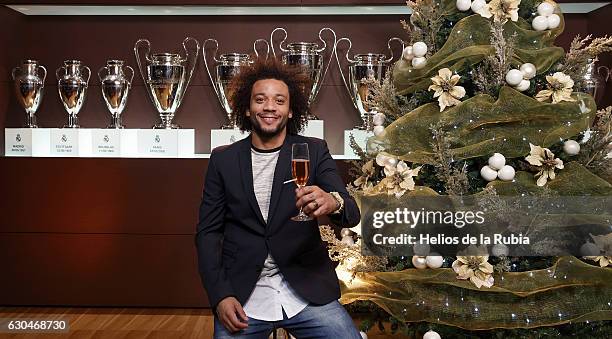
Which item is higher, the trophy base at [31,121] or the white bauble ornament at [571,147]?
the trophy base at [31,121]

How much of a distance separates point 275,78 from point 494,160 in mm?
600

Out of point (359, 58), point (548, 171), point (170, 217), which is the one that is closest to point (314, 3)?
point (359, 58)

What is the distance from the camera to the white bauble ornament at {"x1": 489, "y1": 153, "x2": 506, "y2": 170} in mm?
1938

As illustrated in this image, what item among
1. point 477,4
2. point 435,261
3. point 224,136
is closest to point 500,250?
point 435,261

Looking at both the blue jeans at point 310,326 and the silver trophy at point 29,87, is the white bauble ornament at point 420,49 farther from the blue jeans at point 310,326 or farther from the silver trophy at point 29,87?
the silver trophy at point 29,87

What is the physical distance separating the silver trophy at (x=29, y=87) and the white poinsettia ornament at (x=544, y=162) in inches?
93.7

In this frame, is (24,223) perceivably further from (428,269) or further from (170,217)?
(428,269)

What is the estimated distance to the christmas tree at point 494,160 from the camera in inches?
75.4

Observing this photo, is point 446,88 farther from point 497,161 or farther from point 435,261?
point 435,261

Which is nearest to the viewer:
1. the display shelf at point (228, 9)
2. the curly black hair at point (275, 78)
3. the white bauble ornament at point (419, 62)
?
the curly black hair at point (275, 78)

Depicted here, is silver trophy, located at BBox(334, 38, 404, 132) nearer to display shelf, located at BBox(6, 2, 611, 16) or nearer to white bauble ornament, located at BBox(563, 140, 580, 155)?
display shelf, located at BBox(6, 2, 611, 16)

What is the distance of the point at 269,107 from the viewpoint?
179 cm

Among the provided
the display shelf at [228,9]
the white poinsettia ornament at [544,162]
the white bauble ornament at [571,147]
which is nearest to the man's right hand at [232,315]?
the white poinsettia ornament at [544,162]

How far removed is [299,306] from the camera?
1709mm
